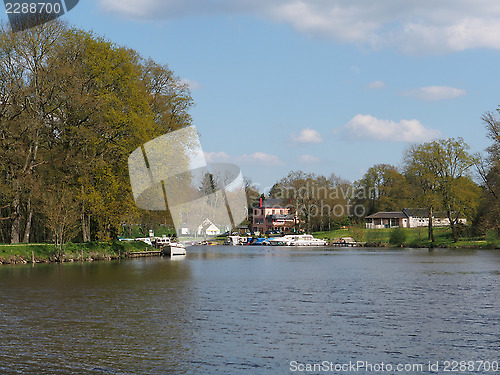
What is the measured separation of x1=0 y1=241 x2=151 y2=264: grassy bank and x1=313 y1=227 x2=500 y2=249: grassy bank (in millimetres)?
51225

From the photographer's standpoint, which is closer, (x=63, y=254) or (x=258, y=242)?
(x=63, y=254)

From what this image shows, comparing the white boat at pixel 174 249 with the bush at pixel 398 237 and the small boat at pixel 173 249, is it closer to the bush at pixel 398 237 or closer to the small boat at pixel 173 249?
the small boat at pixel 173 249

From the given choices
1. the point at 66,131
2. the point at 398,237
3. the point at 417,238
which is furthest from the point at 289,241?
the point at 66,131

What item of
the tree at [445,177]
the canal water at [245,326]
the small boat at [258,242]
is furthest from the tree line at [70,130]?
the small boat at [258,242]

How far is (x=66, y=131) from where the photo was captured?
190 feet

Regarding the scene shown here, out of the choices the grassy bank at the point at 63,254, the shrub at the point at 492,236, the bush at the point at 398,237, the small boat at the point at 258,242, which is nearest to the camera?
the grassy bank at the point at 63,254

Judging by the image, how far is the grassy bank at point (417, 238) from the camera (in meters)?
89.4

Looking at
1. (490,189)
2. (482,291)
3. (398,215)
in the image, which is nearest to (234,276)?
(482,291)

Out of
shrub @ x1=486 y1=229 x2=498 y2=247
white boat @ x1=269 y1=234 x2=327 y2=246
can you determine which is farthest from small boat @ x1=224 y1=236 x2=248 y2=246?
shrub @ x1=486 y1=229 x2=498 y2=247

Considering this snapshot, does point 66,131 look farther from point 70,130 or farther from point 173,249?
point 173,249

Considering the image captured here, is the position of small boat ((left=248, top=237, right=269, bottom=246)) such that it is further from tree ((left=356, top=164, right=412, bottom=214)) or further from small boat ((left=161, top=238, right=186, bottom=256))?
small boat ((left=161, top=238, right=186, bottom=256))

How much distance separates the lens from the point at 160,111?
70.3 meters

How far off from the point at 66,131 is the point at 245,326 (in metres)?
41.6

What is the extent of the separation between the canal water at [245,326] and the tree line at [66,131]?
59.5ft
